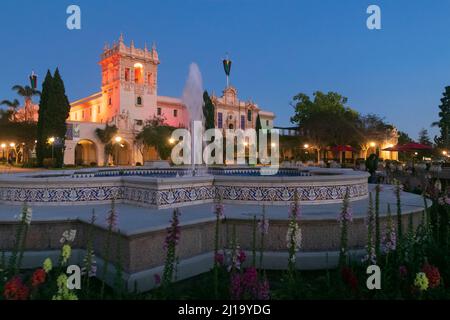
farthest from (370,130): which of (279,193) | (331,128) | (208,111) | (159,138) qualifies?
(279,193)

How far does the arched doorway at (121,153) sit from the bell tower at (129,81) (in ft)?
10.8

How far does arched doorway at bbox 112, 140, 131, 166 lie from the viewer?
39.9 meters

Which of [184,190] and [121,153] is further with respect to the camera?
[121,153]

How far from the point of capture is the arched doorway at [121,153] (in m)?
39.9

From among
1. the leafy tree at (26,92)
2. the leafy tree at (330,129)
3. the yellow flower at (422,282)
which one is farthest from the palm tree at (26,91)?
the yellow flower at (422,282)

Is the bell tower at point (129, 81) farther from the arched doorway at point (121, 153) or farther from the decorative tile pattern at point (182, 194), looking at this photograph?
the decorative tile pattern at point (182, 194)

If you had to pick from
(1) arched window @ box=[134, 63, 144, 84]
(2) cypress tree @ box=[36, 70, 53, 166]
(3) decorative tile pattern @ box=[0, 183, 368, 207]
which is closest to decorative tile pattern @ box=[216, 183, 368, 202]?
(3) decorative tile pattern @ box=[0, 183, 368, 207]

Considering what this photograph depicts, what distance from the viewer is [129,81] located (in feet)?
139

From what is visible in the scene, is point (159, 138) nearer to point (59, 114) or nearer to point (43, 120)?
point (59, 114)

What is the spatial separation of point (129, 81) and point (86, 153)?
Result: 10.7m

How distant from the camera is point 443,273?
3883 mm

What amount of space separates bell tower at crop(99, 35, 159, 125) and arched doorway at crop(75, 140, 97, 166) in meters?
3.98

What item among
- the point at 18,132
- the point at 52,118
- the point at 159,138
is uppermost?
the point at 52,118

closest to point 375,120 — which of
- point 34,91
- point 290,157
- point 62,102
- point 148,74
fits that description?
point 290,157
